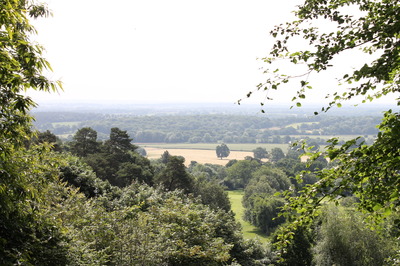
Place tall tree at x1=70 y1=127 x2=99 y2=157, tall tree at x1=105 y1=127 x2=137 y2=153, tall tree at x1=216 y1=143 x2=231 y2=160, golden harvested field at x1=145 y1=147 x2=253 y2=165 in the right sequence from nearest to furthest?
tall tree at x1=70 y1=127 x2=99 y2=157, tall tree at x1=105 y1=127 x2=137 y2=153, golden harvested field at x1=145 y1=147 x2=253 y2=165, tall tree at x1=216 y1=143 x2=231 y2=160

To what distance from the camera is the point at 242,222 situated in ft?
206

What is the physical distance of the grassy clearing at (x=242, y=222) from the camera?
53994mm

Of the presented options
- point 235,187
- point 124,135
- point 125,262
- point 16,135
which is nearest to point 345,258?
point 125,262

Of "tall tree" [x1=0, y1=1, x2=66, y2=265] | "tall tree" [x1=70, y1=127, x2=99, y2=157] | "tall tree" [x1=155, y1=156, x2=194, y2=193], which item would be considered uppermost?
"tall tree" [x1=0, y1=1, x2=66, y2=265]

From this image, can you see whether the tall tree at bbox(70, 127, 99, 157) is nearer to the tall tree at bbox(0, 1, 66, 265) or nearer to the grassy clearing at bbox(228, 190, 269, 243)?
the grassy clearing at bbox(228, 190, 269, 243)

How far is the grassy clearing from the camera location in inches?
2126

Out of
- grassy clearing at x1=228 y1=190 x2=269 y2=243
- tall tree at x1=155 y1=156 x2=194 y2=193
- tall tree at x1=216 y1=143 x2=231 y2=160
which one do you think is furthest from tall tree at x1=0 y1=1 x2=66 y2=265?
tall tree at x1=216 y1=143 x2=231 y2=160

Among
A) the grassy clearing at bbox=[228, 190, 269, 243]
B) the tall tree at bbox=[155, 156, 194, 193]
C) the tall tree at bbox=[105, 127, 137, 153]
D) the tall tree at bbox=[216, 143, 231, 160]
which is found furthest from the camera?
the tall tree at bbox=[216, 143, 231, 160]

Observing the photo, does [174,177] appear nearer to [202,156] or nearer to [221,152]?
[202,156]

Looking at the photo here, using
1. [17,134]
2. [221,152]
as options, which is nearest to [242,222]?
[17,134]

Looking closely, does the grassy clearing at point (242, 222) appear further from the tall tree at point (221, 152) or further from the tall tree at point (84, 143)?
the tall tree at point (221, 152)

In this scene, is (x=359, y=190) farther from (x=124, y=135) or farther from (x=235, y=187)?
(x=235, y=187)

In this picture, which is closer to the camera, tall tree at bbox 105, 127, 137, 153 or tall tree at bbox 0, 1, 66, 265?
tall tree at bbox 0, 1, 66, 265

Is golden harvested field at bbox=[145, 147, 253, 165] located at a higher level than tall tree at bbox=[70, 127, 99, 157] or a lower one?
lower
